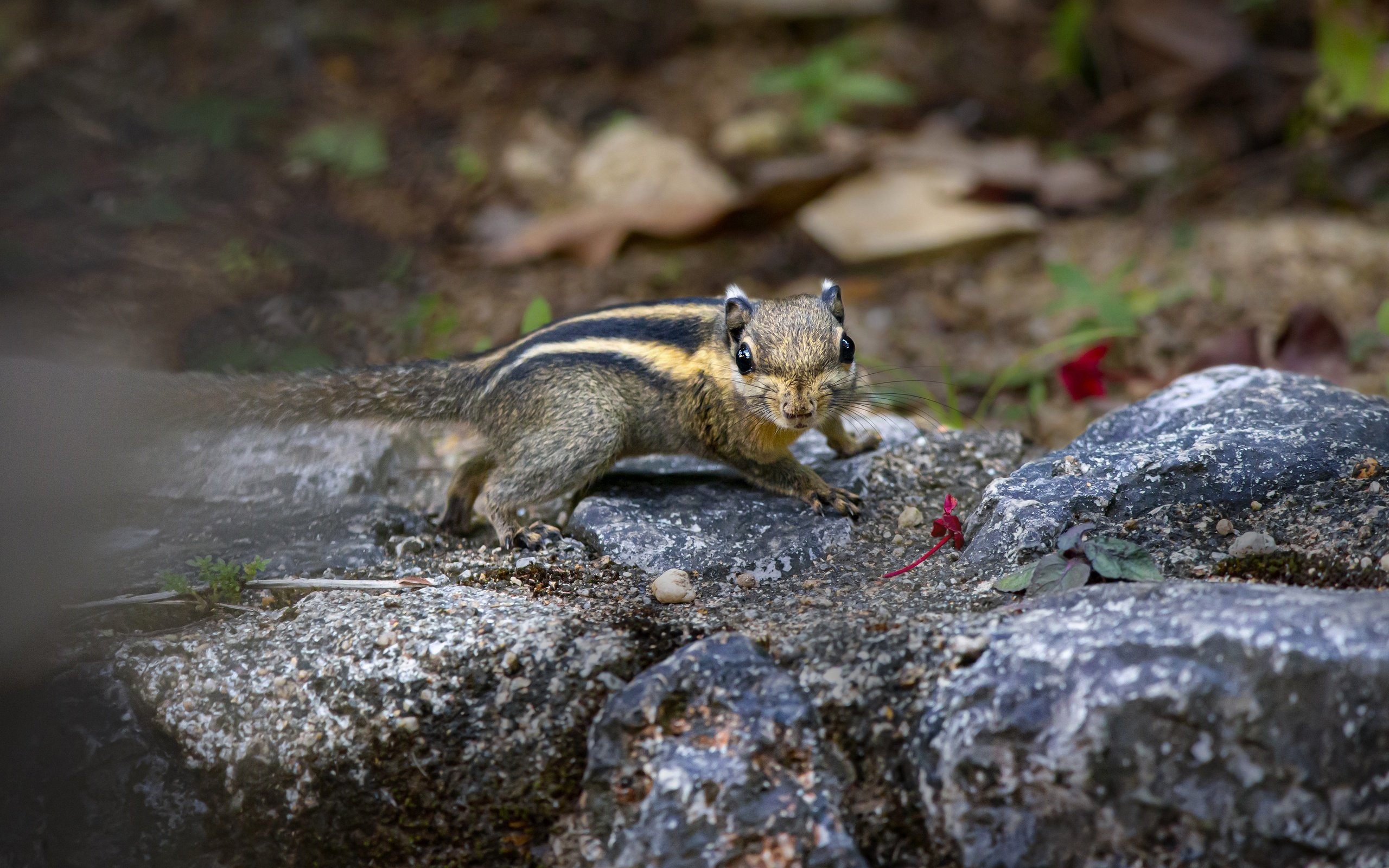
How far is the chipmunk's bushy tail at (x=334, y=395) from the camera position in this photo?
4488 millimetres

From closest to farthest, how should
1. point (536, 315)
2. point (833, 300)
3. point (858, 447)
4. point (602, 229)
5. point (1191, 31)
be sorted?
1. point (833, 300)
2. point (858, 447)
3. point (536, 315)
4. point (602, 229)
5. point (1191, 31)

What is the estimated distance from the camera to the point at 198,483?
15.1 feet

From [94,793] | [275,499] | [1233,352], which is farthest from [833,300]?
[94,793]

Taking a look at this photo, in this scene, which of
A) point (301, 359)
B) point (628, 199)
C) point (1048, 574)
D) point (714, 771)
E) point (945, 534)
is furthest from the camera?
point (628, 199)

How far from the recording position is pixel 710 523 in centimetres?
407

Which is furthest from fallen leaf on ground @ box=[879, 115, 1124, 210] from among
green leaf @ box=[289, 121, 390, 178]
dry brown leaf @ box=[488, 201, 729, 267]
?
green leaf @ box=[289, 121, 390, 178]

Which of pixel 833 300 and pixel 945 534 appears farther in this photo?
pixel 833 300

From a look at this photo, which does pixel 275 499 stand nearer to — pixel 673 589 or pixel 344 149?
pixel 673 589

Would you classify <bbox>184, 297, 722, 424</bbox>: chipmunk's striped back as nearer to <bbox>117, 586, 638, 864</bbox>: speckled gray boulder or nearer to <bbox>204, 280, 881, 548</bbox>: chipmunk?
<bbox>204, 280, 881, 548</bbox>: chipmunk

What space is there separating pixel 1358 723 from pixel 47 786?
3287 millimetres

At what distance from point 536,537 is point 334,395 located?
3.66ft

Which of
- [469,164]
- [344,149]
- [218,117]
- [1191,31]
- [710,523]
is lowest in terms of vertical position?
[710,523]

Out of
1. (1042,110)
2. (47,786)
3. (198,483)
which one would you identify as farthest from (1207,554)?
(1042,110)

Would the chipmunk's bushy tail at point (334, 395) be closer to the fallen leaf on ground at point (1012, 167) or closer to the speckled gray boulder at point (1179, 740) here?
the speckled gray boulder at point (1179, 740)
